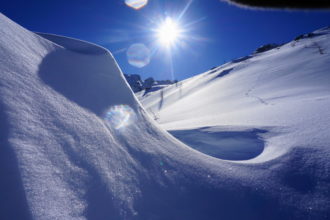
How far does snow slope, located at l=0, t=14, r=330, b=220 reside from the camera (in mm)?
572

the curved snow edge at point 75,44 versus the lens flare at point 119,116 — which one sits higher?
the curved snow edge at point 75,44

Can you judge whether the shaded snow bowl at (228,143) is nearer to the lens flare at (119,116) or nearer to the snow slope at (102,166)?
the snow slope at (102,166)

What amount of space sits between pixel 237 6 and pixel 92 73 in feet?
4.10

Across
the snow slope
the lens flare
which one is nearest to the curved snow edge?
the snow slope

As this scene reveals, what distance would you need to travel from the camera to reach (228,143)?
161 centimetres

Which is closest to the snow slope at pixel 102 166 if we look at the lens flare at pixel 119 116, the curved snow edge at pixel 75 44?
the lens flare at pixel 119 116

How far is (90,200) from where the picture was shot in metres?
0.63

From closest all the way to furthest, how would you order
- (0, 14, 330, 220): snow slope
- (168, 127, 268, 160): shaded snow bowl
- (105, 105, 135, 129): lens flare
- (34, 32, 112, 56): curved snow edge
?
1. (0, 14, 330, 220): snow slope
2. (105, 105, 135, 129): lens flare
3. (168, 127, 268, 160): shaded snow bowl
4. (34, 32, 112, 56): curved snow edge

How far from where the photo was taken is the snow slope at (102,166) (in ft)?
1.88

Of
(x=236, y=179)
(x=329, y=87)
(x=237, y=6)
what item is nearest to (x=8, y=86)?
(x=236, y=179)

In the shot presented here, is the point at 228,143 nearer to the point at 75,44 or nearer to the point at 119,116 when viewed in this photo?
the point at 119,116

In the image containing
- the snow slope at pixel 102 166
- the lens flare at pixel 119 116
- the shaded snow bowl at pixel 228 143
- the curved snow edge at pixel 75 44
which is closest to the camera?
the snow slope at pixel 102 166

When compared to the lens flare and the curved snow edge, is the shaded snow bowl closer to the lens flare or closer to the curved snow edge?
the lens flare

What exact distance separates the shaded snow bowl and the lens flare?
2.38 ft
